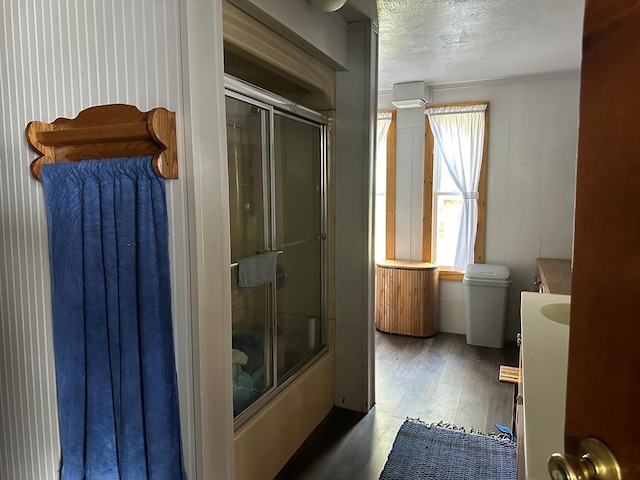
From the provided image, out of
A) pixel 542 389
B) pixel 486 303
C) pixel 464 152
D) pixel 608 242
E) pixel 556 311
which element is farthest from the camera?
pixel 464 152

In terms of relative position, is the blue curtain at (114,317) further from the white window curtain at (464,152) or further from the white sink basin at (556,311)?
the white window curtain at (464,152)

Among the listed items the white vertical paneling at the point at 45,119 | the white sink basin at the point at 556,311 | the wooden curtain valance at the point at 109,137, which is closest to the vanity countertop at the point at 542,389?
the white sink basin at the point at 556,311

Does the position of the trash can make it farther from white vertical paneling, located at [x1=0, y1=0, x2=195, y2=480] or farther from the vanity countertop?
white vertical paneling, located at [x1=0, y1=0, x2=195, y2=480]

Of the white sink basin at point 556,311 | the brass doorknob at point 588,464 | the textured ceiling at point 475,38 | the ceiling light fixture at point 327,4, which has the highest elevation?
the textured ceiling at point 475,38

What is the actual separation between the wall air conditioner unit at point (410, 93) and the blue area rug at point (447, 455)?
2827mm

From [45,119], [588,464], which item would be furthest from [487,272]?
[588,464]

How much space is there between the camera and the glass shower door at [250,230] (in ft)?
7.31

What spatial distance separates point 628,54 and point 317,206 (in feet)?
8.16

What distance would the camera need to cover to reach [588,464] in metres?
0.53

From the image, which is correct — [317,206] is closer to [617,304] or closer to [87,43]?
[87,43]

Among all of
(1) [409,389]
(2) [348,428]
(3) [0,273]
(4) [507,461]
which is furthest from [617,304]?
(1) [409,389]

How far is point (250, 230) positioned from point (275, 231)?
168 mm

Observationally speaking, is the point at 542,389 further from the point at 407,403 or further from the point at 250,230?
the point at 407,403

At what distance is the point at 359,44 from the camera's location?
9.05ft
